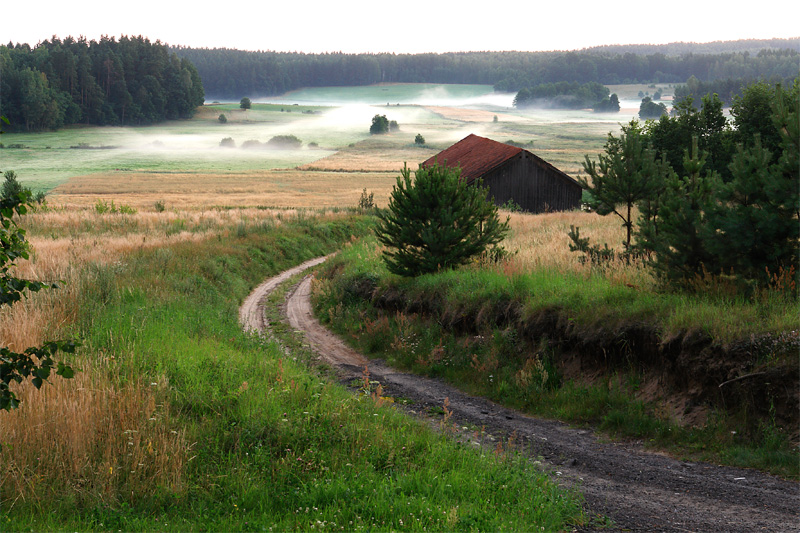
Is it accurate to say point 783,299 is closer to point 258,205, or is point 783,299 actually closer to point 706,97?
point 706,97

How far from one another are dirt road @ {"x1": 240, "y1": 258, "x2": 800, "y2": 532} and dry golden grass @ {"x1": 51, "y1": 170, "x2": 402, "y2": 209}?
45263 mm

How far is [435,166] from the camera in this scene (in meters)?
17.9

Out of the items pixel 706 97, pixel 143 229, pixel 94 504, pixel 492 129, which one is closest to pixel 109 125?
pixel 492 129

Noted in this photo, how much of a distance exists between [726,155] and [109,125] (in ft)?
446

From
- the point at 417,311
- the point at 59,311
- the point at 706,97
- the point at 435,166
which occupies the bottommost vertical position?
the point at 417,311

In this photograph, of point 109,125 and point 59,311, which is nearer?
point 59,311

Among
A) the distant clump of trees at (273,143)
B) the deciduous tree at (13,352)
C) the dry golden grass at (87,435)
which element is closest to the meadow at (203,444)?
the dry golden grass at (87,435)

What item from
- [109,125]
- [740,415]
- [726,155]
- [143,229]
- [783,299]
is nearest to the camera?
[740,415]

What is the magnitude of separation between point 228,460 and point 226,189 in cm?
6544

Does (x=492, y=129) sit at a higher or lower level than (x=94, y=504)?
higher

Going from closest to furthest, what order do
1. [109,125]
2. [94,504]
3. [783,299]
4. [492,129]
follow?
1. [94,504]
2. [783,299]
3. [109,125]
4. [492,129]

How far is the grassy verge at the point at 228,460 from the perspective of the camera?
20.4 ft

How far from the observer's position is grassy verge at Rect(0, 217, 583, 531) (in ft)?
20.4

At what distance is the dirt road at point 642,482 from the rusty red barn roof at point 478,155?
2957cm
